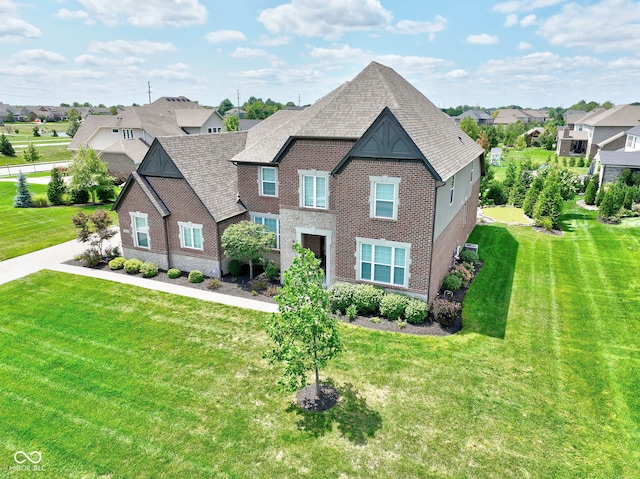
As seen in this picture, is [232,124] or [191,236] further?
[232,124]

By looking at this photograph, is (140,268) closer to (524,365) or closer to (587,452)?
→ (524,365)

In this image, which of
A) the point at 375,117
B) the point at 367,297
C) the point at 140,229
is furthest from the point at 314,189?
the point at 140,229

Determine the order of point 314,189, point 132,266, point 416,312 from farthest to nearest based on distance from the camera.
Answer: point 132,266, point 314,189, point 416,312

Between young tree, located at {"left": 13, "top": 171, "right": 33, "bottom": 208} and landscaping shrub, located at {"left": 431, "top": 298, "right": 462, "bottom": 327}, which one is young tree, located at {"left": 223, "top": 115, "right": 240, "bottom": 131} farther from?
landscaping shrub, located at {"left": 431, "top": 298, "right": 462, "bottom": 327}

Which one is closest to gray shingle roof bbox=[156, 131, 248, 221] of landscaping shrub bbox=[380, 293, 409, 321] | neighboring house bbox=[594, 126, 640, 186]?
landscaping shrub bbox=[380, 293, 409, 321]

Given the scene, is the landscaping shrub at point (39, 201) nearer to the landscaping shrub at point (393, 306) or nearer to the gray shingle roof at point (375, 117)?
the gray shingle roof at point (375, 117)

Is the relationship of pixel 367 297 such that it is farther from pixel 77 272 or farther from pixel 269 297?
pixel 77 272

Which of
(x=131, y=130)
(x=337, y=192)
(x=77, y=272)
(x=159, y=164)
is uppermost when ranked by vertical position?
(x=131, y=130)
